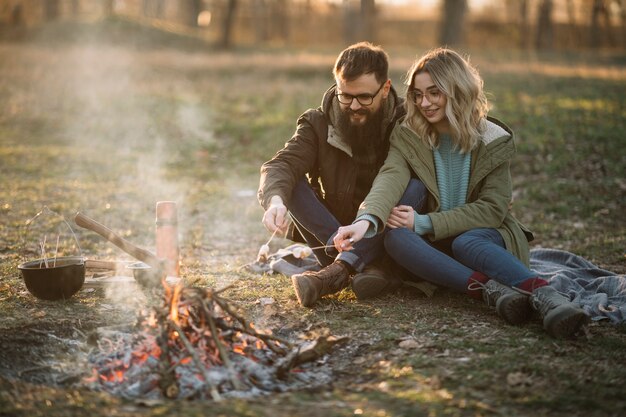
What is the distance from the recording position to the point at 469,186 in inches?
176

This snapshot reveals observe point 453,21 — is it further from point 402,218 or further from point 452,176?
point 402,218

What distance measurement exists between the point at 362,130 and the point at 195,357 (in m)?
2.15

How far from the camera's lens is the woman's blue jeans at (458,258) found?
4.04 m

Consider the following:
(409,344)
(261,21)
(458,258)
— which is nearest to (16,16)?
(261,21)

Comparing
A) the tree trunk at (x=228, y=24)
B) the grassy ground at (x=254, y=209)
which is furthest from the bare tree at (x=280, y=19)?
the grassy ground at (x=254, y=209)

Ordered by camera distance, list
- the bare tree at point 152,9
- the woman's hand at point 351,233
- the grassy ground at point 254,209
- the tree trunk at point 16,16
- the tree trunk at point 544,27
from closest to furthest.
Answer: the grassy ground at point 254,209, the woman's hand at point 351,233, the tree trunk at point 16,16, the tree trunk at point 544,27, the bare tree at point 152,9

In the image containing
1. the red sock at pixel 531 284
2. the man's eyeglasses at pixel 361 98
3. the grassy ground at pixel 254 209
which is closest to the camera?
the grassy ground at pixel 254 209

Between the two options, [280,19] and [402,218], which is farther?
[280,19]

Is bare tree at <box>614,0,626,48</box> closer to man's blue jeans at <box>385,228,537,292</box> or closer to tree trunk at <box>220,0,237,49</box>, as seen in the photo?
tree trunk at <box>220,0,237,49</box>

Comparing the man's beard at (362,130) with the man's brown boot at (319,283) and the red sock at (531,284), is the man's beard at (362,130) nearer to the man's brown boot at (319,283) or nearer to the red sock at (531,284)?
the man's brown boot at (319,283)

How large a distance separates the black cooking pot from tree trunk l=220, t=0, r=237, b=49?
21982mm

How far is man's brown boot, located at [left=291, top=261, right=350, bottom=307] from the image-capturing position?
13.6ft

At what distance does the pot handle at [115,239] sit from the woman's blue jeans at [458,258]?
1470 millimetres

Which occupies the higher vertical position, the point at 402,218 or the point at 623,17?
the point at 623,17
